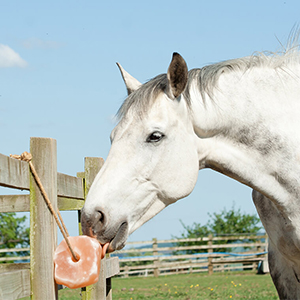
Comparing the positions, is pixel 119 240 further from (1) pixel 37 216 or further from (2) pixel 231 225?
(2) pixel 231 225

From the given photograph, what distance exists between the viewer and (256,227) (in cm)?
2903

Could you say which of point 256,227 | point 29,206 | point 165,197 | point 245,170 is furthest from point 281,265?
Answer: point 256,227

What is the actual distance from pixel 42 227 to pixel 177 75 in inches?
49.9

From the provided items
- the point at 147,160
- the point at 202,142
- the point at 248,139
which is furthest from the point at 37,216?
the point at 248,139

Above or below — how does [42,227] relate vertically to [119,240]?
above

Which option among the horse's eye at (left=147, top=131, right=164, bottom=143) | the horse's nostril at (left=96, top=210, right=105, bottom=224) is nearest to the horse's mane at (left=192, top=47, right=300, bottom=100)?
the horse's eye at (left=147, top=131, right=164, bottom=143)

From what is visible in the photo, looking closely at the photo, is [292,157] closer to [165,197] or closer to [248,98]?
[248,98]

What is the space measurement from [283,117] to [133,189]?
1.15 metres

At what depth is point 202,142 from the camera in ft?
9.15

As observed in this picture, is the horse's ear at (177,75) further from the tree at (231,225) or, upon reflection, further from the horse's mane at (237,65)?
the tree at (231,225)

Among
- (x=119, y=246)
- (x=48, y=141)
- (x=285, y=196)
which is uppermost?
(x=48, y=141)

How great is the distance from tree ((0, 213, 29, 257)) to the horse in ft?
85.3

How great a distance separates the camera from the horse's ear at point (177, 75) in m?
2.54

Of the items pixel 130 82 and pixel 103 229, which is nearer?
pixel 103 229
